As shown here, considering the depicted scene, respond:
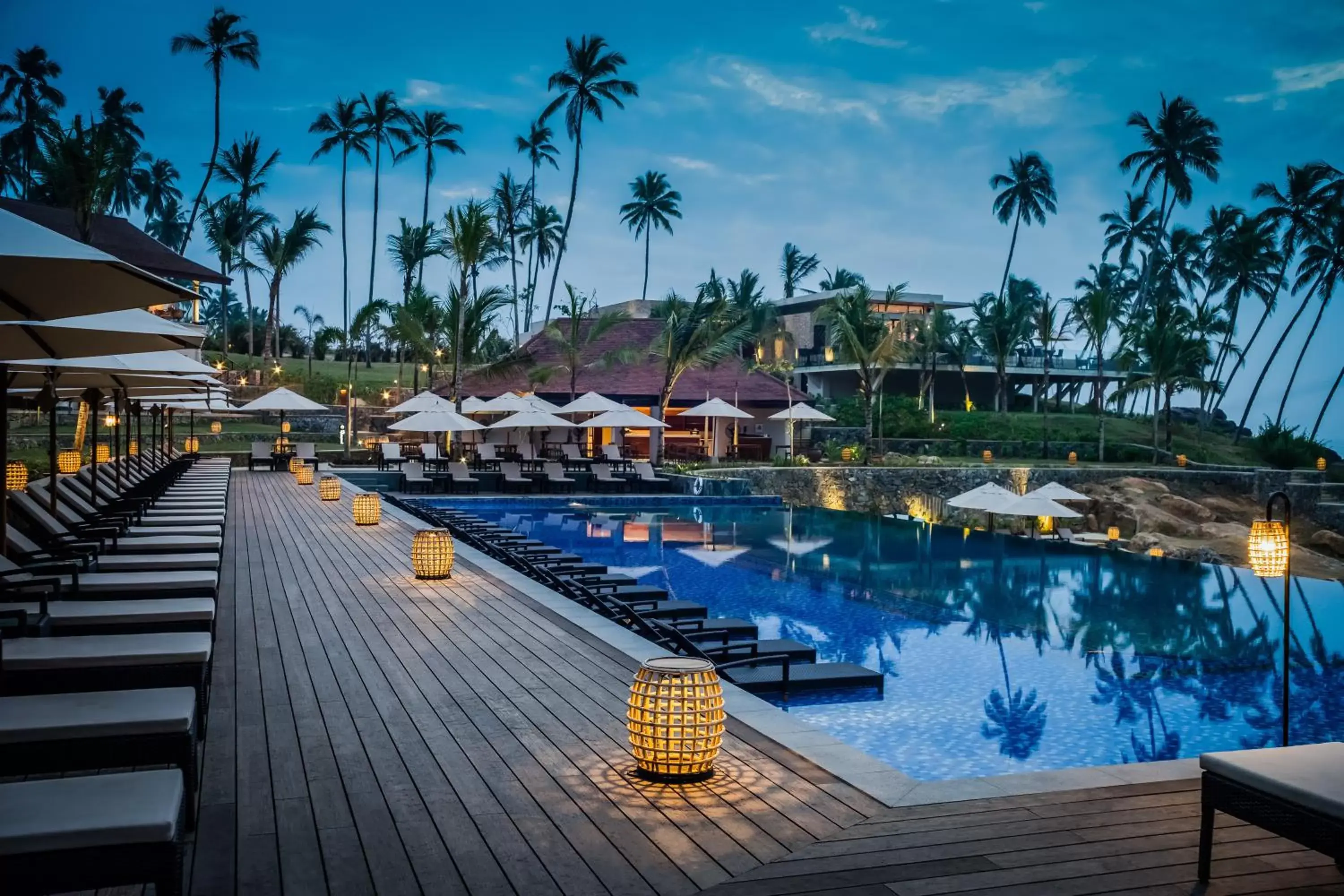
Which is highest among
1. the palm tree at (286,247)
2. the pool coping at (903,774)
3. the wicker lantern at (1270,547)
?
the palm tree at (286,247)

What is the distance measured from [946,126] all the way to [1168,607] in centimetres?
8285

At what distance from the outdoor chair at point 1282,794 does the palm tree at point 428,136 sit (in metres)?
45.0

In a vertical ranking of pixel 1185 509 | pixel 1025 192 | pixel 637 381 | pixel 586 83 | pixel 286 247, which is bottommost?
pixel 1185 509

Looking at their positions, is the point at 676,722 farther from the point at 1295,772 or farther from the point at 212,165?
the point at 212,165

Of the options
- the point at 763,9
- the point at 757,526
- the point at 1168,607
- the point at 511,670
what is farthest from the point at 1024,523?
the point at 763,9

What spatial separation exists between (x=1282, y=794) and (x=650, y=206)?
2209 inches

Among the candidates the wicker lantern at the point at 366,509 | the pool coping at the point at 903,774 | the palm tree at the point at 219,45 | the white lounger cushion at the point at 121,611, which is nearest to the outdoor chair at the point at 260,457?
the wicker lantern at the point at 366,509

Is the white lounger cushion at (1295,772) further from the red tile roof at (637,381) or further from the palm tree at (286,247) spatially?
the palm tree at (286,247)

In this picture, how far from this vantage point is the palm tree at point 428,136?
46938 millimetres

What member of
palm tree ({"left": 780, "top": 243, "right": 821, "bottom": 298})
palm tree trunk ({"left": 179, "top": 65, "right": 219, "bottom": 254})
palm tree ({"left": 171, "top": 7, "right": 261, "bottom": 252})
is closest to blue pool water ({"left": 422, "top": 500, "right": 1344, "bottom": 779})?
palm tree trunk ({"left": 179, "top": 65, "right": 219, "bottom": 254})

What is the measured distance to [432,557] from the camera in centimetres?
956

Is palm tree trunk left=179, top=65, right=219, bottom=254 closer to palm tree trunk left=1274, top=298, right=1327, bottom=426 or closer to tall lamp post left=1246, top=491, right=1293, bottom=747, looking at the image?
tall lamp post left=1246, top=491, right=1293, bottom=747

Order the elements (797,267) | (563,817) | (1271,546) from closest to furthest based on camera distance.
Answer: (563,817), (1271,546), (797,267)

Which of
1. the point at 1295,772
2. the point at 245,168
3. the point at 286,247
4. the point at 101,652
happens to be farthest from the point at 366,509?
the point at 245,168
